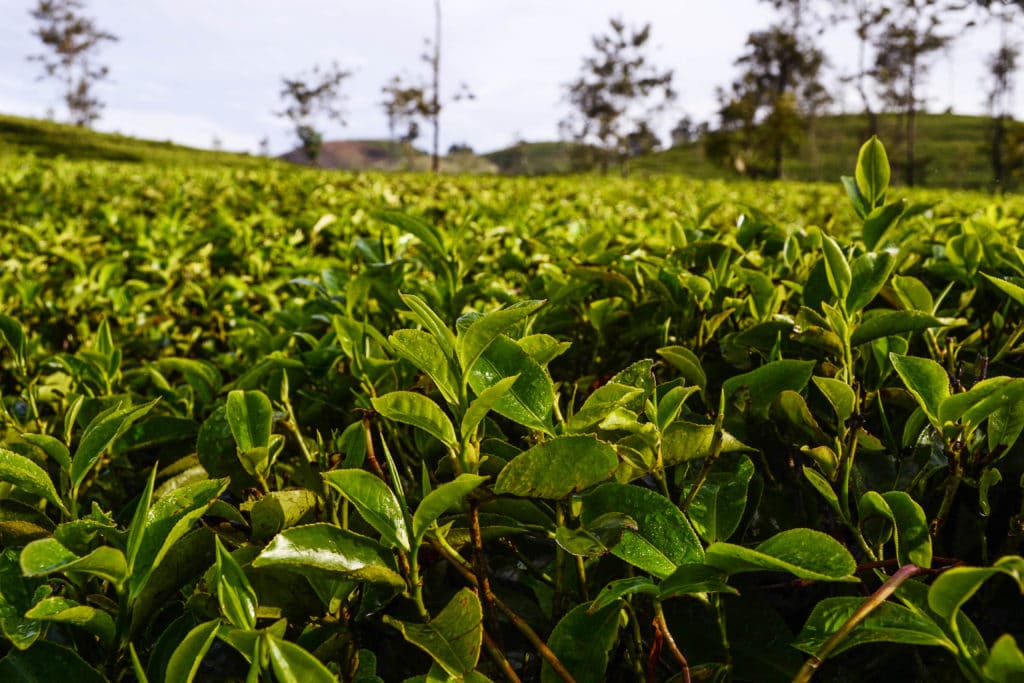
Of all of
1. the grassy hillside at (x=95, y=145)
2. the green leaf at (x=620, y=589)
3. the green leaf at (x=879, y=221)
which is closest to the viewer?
the green leaf at (x=620, y=589)

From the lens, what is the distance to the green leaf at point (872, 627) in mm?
589

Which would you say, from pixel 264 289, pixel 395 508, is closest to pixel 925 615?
pixel 395 508

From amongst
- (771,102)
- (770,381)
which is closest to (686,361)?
(770,381)

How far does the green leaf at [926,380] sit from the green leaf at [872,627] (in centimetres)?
25

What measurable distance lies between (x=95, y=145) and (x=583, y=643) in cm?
3808

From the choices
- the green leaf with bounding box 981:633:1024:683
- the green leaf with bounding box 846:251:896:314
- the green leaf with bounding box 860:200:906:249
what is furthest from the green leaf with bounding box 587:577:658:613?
the green leaf with bounding box 860:200:906:249

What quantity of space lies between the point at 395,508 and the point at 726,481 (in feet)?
1.17

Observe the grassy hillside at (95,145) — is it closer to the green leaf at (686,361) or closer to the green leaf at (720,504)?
the green leaf at (686,361)

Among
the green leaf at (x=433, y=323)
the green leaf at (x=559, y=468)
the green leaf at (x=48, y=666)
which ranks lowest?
the green leaf at (x=48, y=666)

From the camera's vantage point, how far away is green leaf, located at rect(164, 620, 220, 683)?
1.97 ft

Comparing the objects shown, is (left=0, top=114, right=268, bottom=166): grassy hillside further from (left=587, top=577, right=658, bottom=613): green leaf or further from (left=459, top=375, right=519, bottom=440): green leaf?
(left=587, top=577, right=658, bottom=613): green leaf

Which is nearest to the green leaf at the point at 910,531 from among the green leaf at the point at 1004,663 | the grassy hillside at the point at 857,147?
the green leaf at the point at 1004,663

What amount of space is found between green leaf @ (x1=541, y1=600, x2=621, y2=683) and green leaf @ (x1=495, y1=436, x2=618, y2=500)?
0.12 meters

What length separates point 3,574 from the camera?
2.33ft
